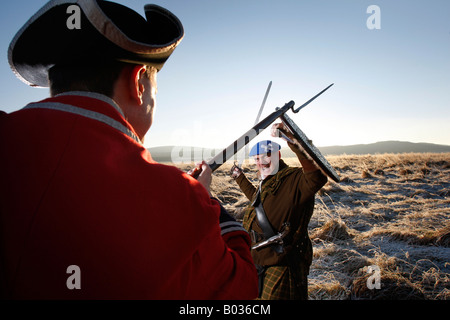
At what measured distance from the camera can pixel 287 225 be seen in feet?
10.5

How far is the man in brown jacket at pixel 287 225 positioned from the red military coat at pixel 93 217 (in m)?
2.42

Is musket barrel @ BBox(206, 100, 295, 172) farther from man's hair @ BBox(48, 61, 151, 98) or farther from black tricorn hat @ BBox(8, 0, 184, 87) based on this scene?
man's hair @ BBox(48, 61, 151, 98)

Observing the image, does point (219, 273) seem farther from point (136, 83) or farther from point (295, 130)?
point (295, 130)

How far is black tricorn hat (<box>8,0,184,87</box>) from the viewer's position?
1.02 m

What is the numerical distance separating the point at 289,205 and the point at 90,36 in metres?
2.88

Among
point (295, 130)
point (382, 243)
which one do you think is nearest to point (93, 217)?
point (295, 130)

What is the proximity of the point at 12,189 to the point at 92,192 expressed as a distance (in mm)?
228

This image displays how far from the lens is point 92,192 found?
0.72 metres

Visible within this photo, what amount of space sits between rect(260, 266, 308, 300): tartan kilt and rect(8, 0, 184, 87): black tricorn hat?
2876mm

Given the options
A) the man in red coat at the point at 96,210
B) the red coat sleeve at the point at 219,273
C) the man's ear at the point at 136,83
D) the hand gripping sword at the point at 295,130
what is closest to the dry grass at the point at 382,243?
the hand gripping sword at the point at 295,130

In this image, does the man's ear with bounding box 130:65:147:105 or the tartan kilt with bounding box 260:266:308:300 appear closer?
the man's ear with bounding box 130:65:147:105

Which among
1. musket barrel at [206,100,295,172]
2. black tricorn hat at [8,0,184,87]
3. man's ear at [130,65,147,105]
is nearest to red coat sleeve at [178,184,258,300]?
man's ear at [130,65,147,105]
